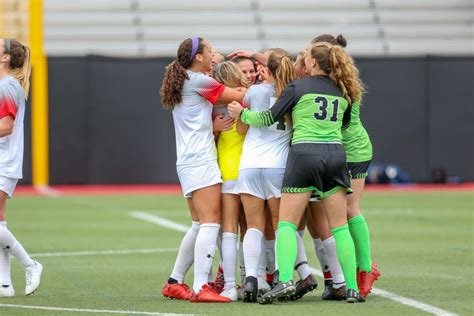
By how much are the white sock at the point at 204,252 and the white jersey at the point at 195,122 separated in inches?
20.0

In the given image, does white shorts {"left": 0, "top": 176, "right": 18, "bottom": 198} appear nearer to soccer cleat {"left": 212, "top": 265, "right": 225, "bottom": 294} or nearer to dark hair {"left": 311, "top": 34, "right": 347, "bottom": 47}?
soccer cleat {"left": 212, "top": 265, "right": 225, "bottom": 294}

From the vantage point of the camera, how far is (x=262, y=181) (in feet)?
28.6

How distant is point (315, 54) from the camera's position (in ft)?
28.2

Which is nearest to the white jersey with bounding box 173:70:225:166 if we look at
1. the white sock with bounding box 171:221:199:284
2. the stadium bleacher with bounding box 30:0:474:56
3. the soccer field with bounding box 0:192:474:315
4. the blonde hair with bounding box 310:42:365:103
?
the white sock with bounding box 171:221:199:284

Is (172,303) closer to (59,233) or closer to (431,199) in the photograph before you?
(59,233)

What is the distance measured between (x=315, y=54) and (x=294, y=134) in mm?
603

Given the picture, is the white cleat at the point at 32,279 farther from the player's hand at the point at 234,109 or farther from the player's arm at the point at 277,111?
the player's arm at the point at 277,111

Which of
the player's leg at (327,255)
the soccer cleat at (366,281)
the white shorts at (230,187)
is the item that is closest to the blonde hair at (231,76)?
the white shorts at (230,187)

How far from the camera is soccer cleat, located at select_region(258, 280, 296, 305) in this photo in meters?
8.34

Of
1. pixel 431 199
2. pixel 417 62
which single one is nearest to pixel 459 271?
pixel 431 199

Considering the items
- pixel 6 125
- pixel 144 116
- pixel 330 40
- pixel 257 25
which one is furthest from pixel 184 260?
pixel 257 25

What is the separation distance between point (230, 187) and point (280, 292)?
0.95 meters

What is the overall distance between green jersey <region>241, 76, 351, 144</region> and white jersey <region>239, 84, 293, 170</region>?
215 mm

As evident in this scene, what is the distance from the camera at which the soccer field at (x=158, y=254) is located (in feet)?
27.6
